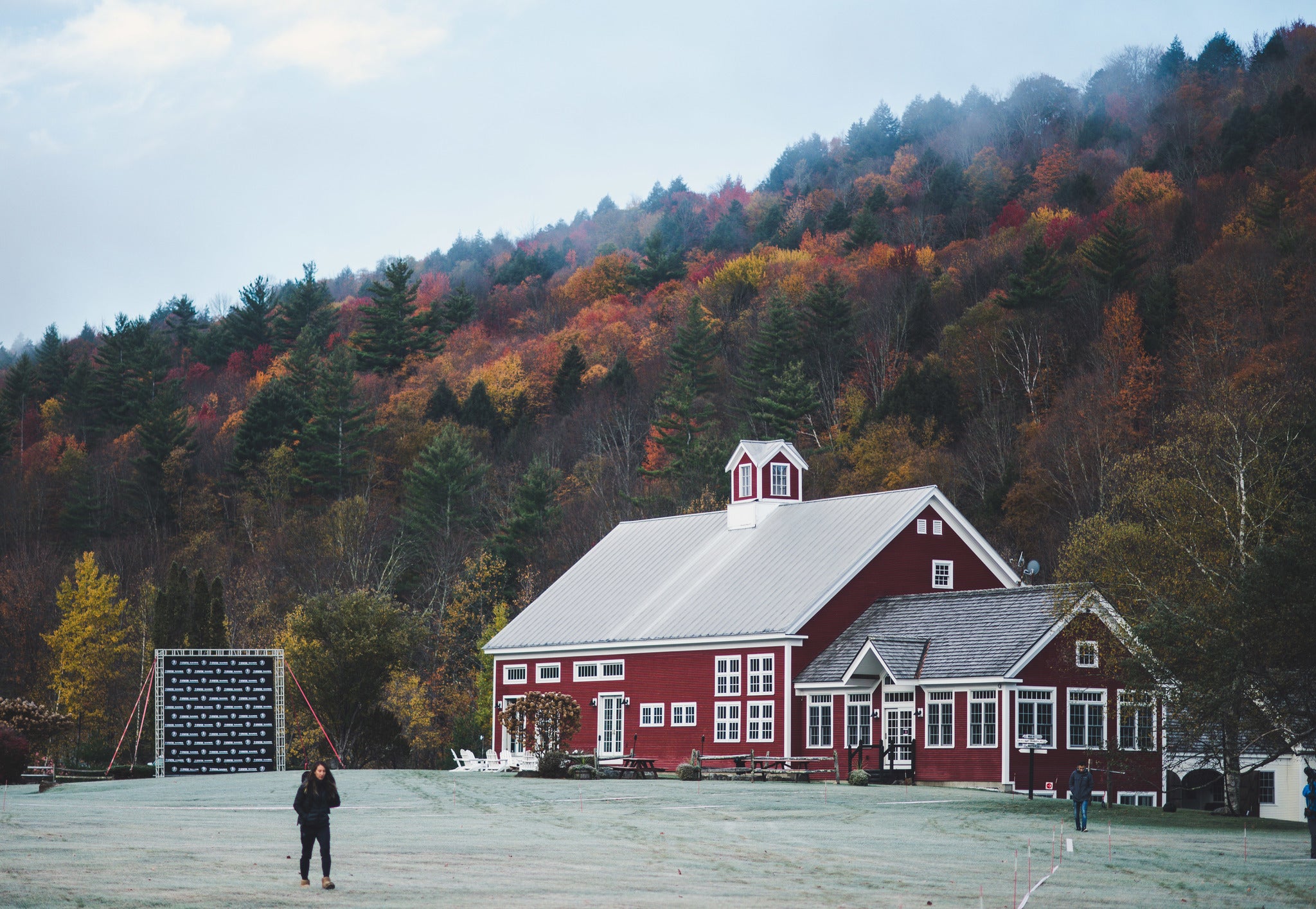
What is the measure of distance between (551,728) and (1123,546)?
55.5ft

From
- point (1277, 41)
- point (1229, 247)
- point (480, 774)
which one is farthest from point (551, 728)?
point (1277, 41)

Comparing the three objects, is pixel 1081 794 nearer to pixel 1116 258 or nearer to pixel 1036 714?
pixel 1036 714

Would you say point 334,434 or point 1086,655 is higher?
point 334,434

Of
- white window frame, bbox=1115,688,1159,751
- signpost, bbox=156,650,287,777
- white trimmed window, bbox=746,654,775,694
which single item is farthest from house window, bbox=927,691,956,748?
signpost, bbox=156,650,287,777

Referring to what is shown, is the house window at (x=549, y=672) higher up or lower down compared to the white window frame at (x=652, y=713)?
higher up

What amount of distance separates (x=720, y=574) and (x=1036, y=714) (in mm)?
14169

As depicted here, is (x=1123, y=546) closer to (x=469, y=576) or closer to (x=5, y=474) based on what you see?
(x=469, y=576)

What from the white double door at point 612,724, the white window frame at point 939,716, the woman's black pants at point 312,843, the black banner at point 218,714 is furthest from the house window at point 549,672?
the woman's black pants at point 312,843

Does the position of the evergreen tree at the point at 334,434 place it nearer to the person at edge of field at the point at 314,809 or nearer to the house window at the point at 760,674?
the house window at the point at 760,674

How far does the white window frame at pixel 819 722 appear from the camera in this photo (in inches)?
1885

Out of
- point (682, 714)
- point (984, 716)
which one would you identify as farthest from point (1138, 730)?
point (682, 714)

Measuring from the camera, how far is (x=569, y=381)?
4510 inches

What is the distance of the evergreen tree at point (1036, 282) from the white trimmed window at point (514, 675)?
4341cm

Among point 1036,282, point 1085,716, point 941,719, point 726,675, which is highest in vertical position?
point 1036,282
